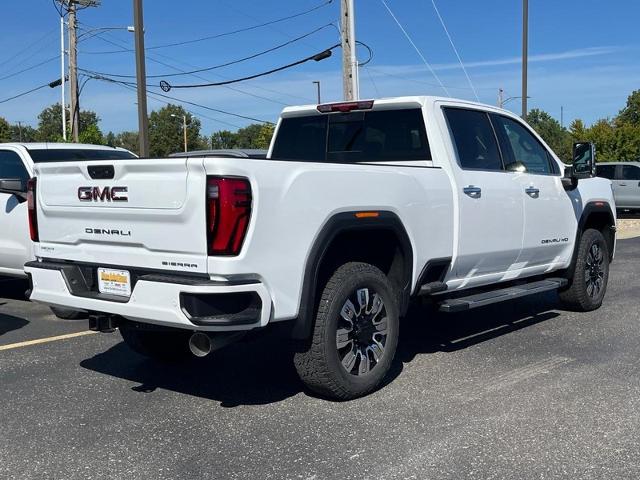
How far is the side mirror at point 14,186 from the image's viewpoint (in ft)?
24.5

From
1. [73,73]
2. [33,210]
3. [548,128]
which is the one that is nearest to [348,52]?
[73,73]

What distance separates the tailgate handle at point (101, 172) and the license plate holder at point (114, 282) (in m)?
0.56

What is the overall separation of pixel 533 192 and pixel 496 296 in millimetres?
1133

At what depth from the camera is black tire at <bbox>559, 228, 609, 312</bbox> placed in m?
7.38

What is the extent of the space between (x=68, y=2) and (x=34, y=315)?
25232 mm

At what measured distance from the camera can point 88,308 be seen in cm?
452

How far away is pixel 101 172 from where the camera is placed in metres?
4.46

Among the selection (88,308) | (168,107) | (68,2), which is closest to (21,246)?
(88,308)

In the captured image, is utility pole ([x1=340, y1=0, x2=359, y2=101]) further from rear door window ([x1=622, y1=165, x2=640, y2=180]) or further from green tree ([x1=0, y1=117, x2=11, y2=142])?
green tree ([x1=0, y1=117, x2=11, y2=142])

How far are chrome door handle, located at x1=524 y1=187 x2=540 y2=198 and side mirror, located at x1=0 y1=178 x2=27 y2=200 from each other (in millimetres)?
4986

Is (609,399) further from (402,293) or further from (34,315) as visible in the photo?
(34,315)

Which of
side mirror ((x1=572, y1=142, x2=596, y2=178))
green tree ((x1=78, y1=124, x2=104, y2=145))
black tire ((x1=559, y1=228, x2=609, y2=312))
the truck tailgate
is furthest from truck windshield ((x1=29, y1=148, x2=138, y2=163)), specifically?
green tree ((x1=78, y1=124, x2=104, y2=145))

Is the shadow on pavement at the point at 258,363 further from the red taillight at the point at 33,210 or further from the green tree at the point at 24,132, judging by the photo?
the green tree at the point at 24,132

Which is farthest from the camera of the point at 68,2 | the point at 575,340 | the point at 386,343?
the point at 68,2
